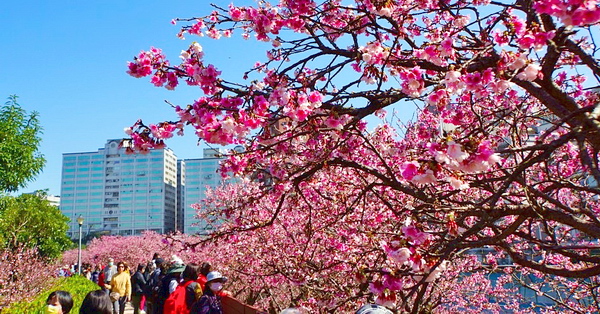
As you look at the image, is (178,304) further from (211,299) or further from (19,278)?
(19,278)

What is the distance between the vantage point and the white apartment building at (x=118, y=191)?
122250mm

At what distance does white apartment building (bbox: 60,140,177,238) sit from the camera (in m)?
122

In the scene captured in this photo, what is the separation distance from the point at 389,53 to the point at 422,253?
149cm

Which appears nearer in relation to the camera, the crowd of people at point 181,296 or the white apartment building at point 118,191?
the crowd of people at point 181,296

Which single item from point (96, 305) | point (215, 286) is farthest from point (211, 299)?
point (96, 305)

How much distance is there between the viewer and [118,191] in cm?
12519

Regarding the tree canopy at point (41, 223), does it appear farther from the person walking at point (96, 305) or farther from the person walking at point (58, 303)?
the person walking at point (96, 305)

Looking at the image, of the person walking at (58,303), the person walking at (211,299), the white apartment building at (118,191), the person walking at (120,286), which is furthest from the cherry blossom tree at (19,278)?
the white apartment building at (118,191)

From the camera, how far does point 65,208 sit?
128750 millimetres

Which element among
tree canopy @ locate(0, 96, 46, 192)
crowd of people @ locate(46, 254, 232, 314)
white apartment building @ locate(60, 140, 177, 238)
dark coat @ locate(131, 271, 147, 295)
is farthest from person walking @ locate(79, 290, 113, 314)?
white apartment building @ locate(60, 140, 177, 238)

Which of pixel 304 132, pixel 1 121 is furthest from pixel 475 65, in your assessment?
pixel 1 121

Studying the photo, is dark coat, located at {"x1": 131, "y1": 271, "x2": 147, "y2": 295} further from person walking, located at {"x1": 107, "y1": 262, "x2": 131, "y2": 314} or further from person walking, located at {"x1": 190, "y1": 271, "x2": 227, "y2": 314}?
person walking, located at {"x1": 190, "y1": 271, "x2": 227, "y2": 314}

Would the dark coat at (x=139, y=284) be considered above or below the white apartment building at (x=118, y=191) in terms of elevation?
below

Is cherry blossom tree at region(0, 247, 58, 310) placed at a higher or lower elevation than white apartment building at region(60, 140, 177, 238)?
lower
